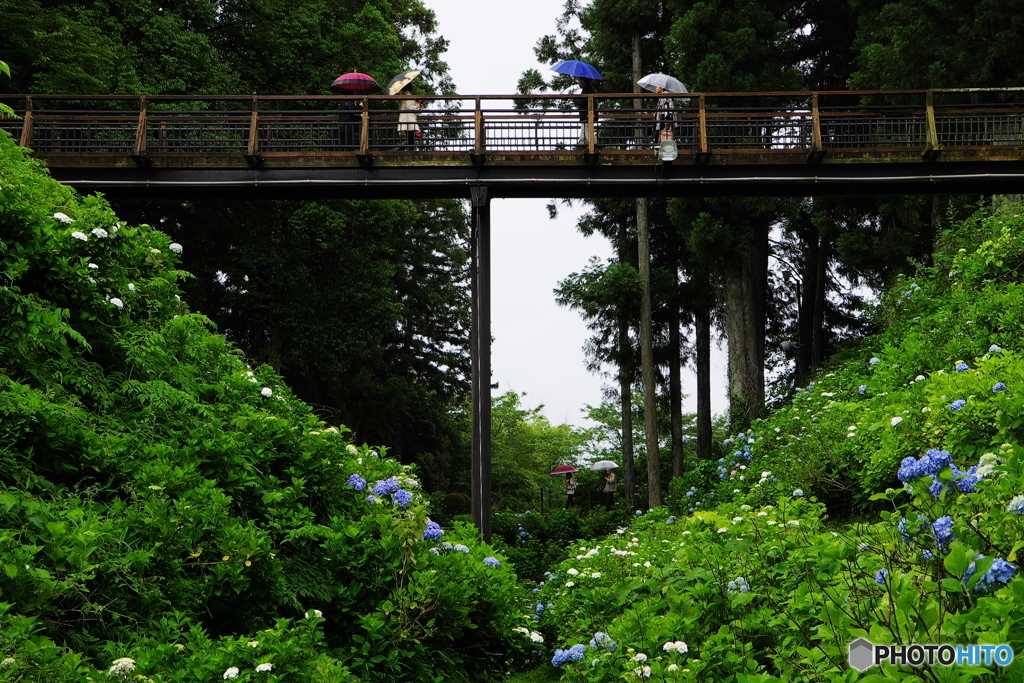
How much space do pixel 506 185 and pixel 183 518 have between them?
26.3ft

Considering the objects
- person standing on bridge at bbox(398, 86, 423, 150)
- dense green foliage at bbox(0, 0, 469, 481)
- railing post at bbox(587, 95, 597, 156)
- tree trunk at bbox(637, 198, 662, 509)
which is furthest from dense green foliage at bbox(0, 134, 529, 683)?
tree trunk at bbox(637, 198, 662, 509)

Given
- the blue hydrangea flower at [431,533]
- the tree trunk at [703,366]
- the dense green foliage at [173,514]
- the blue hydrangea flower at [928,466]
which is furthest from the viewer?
the tree trunk at [703,366]

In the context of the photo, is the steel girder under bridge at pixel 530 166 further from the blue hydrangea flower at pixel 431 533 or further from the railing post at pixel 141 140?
the blue hydrangea flower at pixel 431 533

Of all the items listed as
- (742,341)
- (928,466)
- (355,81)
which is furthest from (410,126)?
(928,466)

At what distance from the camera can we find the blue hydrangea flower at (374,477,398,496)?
665cm

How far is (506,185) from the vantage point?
12641 mm

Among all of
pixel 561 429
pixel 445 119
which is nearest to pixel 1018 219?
pixel 445 119

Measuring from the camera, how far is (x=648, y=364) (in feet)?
61.3

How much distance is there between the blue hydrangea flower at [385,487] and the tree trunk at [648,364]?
1208cm

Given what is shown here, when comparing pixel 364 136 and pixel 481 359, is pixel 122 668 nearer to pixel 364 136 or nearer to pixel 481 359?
pixel 481 359

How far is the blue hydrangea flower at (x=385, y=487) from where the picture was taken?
6652 millimetres

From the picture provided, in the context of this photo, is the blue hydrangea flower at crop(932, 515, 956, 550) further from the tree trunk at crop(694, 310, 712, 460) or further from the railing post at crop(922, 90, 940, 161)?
the tree trunk at crop(694, 310, 712, 460)

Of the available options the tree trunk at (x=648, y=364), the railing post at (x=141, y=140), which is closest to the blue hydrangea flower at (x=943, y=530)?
the railing post at (x=141, y=140)

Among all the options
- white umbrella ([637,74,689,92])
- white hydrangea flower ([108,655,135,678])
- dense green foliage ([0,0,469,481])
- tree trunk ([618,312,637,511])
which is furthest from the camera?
tree trunk ([618,312,637,511])
